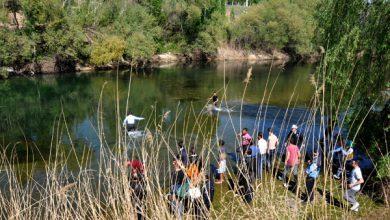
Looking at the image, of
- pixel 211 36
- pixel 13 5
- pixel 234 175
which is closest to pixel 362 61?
pixel 234 175

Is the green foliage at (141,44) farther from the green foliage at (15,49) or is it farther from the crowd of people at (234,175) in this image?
the crowd of people at (234,175)

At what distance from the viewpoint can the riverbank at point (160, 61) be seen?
43.0 m

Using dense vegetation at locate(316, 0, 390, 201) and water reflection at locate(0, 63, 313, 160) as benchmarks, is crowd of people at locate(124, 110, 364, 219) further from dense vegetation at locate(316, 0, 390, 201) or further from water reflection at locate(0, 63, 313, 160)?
water reflection at locate(0, 63, 313, 160)

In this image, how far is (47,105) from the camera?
91.0 ft

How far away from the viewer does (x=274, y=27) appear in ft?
200

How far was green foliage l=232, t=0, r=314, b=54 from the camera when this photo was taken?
61.3 meters

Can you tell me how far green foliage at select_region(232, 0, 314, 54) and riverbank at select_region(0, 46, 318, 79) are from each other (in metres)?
1.73

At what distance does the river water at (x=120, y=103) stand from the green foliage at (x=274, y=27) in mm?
14796

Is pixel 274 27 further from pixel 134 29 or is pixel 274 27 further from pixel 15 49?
pixel 15 49

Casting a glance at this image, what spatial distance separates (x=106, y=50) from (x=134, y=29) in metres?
7.58

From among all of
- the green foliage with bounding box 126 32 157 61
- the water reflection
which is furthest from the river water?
the green foliage with bounding box 126 32 157 61

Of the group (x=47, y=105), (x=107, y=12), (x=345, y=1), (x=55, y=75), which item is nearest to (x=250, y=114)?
(x=345, y=1)

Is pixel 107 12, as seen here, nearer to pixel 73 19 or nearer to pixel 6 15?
pixel 73 19

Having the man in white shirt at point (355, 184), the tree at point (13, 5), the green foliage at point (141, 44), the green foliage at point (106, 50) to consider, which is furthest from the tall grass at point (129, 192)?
the green foliage at point (141, 44)
